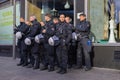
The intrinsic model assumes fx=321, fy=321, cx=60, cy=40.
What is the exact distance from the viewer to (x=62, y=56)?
33.6 ft

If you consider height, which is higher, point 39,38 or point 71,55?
point 39,38

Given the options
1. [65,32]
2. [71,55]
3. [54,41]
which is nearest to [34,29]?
[54,41]

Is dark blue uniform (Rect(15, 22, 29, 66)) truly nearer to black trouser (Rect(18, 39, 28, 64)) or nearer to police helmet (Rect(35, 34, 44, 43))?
black trouser (Rect(18, 39, 28, 64))

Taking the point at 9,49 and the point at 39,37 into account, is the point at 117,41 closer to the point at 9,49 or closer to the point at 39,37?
the point at 39,37

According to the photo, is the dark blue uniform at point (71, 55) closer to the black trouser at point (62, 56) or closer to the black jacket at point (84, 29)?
the black jacket at point (84, 29)

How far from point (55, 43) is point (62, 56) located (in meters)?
0.47

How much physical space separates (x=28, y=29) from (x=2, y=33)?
512 centimetres

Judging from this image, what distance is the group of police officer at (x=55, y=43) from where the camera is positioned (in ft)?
33.7

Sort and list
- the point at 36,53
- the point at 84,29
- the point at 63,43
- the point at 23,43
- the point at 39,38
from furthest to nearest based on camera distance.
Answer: the point at 23,43 → the point at 36,53 → the point at 39,38 → the point at 84,29 → the point at 63,43

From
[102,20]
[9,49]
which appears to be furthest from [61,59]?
[9,49]

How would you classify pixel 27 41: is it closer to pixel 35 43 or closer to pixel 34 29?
pixel 35 43

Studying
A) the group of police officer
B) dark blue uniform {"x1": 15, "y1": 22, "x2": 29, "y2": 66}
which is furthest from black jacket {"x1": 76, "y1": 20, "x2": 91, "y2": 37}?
dark blue uniform {"x1": 15, "y1": 22, "x2": 29, "y2": 66}

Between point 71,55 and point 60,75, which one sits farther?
point 71,55

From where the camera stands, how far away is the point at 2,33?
55.0 ft
